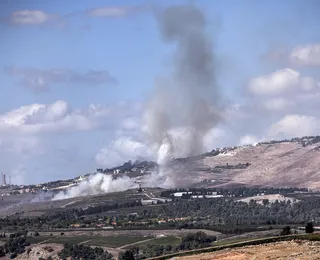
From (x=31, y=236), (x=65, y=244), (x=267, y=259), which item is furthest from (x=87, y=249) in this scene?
(x=267, y=259)

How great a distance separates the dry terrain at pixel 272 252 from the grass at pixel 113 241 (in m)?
65.4

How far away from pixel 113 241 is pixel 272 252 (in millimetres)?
87877

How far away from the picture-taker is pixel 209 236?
165 metres

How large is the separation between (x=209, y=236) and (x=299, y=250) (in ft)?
240

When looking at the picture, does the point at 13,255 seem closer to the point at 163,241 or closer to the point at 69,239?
the point at 69,239

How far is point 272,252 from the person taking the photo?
94625 mm

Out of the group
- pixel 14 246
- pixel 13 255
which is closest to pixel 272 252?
pixel 13 255

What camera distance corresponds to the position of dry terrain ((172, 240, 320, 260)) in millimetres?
88250

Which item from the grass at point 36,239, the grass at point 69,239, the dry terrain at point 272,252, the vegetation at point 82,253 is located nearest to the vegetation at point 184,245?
the vegetation at point 82,253

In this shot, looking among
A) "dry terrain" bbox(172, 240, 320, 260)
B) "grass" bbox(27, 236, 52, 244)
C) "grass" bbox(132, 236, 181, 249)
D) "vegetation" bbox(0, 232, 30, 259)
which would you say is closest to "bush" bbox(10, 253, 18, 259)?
"vegetation" bbox(0, 232, 30, 259)

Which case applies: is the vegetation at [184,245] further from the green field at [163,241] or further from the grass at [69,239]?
the grass at [69,239]

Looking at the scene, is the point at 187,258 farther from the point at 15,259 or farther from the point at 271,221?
the point at 271,221

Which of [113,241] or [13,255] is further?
[113,241]

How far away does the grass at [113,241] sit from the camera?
173 metres
